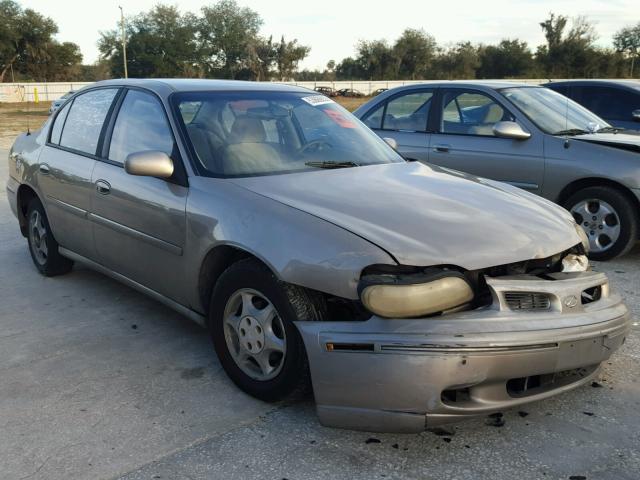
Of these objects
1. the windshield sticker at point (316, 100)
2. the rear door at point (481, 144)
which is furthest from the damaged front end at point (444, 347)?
the rear door at point (481, 144)

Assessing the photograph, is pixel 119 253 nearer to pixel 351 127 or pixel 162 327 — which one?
pixel 162 327

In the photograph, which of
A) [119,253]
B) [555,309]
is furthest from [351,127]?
[555,309]

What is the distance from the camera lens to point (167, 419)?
9.96 feet

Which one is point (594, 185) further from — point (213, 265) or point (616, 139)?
point (213, 265)

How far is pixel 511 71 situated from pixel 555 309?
6959 centimetres

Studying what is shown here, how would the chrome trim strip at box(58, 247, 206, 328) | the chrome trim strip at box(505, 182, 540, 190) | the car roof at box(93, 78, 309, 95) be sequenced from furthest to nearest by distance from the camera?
the chrome trim strip at box(505, 182, 540, 190)
the car roof at box(93, 78, 309, 95)
the chrome trim strip at box(58, 247, 206, 328)

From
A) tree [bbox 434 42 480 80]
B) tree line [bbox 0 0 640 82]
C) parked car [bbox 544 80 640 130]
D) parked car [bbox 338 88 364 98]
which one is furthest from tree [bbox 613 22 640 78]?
parked car [bbox 544 80 640 130]

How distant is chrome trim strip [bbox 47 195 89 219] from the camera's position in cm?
441

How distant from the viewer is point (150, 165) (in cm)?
345

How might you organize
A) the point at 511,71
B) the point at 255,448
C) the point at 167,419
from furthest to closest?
the point at 511,71 < the point at 167,419 < the point at 255,448

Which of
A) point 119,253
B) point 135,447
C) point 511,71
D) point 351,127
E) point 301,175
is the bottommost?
point 135,447

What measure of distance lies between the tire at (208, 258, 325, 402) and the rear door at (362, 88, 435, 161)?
155 inches

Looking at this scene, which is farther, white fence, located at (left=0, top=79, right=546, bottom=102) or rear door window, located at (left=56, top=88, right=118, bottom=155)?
white fence, located at (left=0, top=79, right=546, bottom=102)

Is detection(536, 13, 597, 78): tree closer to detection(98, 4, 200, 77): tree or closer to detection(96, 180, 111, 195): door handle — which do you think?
detection(98, 4, 200, 77): tree
